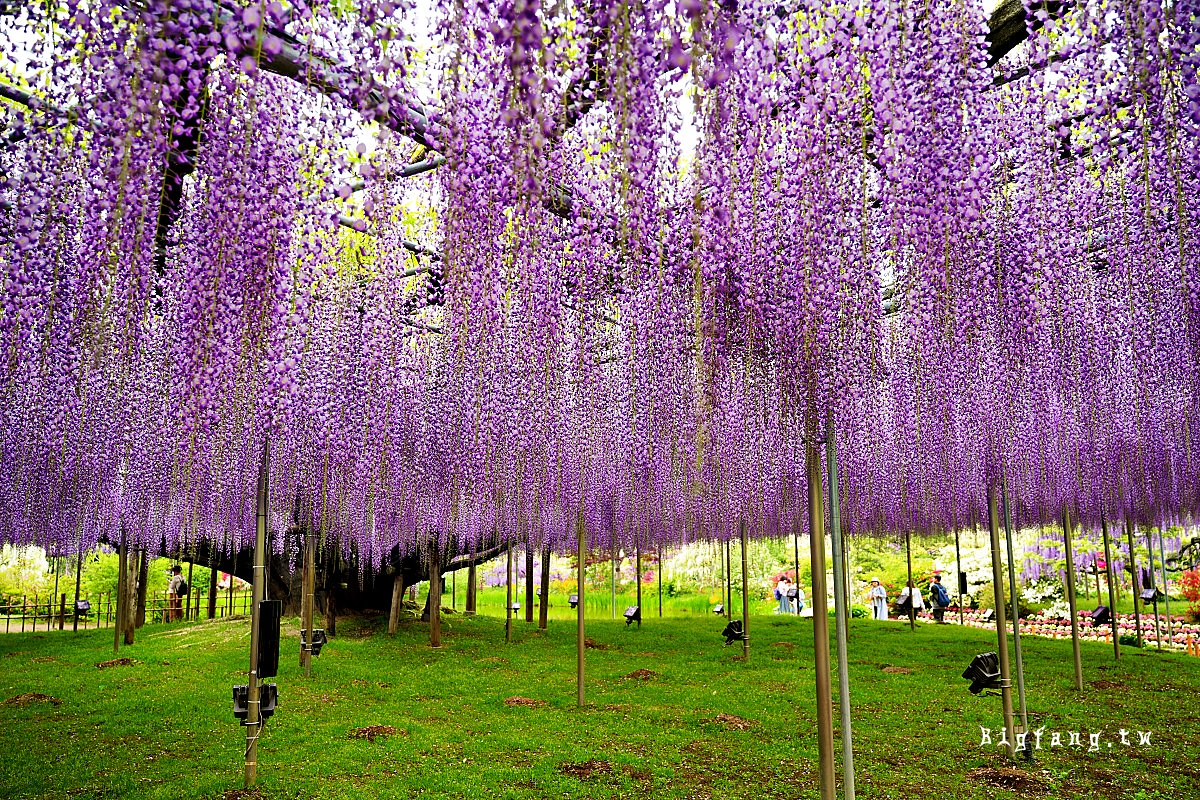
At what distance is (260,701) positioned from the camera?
16.9ft

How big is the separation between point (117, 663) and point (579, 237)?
9.68m

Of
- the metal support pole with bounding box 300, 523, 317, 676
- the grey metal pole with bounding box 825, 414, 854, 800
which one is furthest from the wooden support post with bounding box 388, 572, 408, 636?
the grey metal pole with bounding box 825, 414, 854, 800

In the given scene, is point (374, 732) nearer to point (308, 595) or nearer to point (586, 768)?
point (586, 768)

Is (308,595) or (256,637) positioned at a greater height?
(256,637)

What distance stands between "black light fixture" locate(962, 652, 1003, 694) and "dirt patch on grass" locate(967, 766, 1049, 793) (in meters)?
0.68

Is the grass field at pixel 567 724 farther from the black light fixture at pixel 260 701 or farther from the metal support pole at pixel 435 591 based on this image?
the black light fixture at pixel 260 701

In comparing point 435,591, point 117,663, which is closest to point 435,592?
point 435,591

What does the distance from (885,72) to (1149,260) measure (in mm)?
3645

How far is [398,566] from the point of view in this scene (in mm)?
14211

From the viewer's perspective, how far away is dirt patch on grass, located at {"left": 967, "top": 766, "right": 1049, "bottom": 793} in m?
5.34

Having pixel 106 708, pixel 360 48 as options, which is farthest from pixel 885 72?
pixel 106 708

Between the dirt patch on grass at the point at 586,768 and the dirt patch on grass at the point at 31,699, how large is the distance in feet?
20.3

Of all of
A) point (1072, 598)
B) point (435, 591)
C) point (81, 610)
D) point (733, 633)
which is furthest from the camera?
point (81, 610)

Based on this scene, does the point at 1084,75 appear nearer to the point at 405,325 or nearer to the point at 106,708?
the point at 405,325
